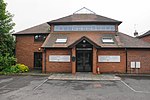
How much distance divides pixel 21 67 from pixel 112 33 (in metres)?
12.3

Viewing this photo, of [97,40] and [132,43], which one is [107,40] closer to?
[97,40]

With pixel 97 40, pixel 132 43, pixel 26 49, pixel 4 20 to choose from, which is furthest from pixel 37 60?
pixel 132 43

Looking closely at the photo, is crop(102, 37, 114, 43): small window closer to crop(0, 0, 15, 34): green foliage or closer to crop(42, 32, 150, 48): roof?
crop(42, 32, 150, 48): roof

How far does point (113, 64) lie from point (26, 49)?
12.4 m

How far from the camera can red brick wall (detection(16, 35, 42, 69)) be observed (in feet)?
82.1

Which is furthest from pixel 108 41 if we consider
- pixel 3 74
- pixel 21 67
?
pixel 3 74

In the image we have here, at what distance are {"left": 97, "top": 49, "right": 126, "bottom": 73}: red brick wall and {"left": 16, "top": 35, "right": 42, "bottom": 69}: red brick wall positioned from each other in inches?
378

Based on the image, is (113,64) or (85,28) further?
(85,28)

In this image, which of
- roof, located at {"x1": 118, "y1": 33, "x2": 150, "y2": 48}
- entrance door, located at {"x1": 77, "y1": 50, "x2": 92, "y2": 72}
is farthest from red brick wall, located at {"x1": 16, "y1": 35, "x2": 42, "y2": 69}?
roof, located at {"x1": 118, "y1": 33, "x2": 150, "y2": 48}

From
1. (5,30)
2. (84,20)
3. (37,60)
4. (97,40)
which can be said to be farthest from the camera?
(37,60)

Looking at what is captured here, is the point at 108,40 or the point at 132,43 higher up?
the point at 108,40

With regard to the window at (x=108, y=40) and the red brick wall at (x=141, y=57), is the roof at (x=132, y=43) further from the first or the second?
the window at (x=108, y=40)

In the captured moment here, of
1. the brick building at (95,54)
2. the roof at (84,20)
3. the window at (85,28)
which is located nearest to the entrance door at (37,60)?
the brick building at (95,54)

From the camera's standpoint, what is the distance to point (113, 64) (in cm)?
2033
